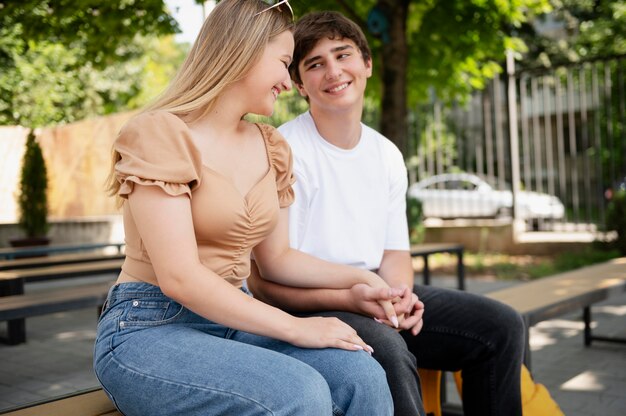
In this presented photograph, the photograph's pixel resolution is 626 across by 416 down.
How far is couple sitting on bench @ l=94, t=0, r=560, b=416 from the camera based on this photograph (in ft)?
5.46

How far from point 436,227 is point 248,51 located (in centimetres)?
1063

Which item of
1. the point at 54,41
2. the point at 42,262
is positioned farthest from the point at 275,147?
the point at 54,41

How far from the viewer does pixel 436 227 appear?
12234 mm

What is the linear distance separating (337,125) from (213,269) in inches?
35.9

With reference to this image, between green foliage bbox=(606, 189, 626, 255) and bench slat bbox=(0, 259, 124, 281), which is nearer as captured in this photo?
bench slat bbox=(0, 259, 124, 281)

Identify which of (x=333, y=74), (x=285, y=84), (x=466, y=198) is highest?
(x=333, y=74)

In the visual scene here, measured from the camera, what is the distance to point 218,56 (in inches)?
74.5

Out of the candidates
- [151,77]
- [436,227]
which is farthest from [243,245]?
[151,77]

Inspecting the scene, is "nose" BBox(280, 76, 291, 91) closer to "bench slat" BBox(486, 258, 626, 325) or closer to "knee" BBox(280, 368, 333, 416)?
"knee" BBox(280, 368, 333, 416)

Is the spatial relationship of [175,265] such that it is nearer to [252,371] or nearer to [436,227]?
[252,371]

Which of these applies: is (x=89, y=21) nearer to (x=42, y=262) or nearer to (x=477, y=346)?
(x=42, y=262)

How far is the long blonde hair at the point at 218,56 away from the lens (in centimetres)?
189

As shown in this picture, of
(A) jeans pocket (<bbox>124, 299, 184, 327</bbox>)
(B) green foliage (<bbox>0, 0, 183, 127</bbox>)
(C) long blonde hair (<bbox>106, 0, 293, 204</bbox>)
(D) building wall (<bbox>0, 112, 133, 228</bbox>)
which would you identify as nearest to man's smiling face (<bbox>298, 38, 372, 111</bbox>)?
(C) long blonde hair (<bbox>106, 0, 293, 204</bbox>)

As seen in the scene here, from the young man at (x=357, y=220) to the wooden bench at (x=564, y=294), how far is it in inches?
24.6
